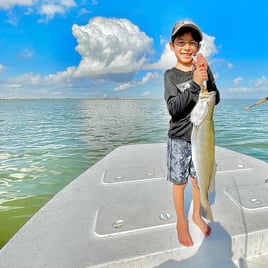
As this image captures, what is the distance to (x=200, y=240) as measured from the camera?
186 centimetres

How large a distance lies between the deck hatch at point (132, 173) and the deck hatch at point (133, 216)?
2.29ft

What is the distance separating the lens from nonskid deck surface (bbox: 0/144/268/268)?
Answer: 5.57ft

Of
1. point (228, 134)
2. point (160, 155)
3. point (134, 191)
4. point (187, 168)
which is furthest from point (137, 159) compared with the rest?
point (228, 134)

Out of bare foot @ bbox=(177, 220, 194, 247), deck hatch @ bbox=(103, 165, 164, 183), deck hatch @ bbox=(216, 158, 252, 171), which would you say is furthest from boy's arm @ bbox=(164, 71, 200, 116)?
deck hatch @ bbox=(216, 158, 252, 171)

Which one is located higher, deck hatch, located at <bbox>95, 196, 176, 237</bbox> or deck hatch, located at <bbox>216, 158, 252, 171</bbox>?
deck hatch, located at <bbox>216, 158, 252, 171</bbox>

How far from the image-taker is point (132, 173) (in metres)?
3.40

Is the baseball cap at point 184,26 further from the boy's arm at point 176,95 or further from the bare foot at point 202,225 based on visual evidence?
the bare foot at point 202,225

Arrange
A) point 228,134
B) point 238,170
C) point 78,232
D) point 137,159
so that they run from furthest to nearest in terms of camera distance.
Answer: point 228,134 < point 137,159 < point 238,170 < point 78,232

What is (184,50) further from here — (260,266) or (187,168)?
(260,266)

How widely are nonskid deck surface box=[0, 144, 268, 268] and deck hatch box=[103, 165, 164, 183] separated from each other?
117 millimetres

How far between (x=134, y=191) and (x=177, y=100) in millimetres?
1527

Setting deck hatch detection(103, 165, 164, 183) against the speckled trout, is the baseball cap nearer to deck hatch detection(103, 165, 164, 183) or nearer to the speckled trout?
the speckled trout

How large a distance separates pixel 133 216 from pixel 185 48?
1.64m

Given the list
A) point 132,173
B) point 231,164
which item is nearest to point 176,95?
point 132,173
